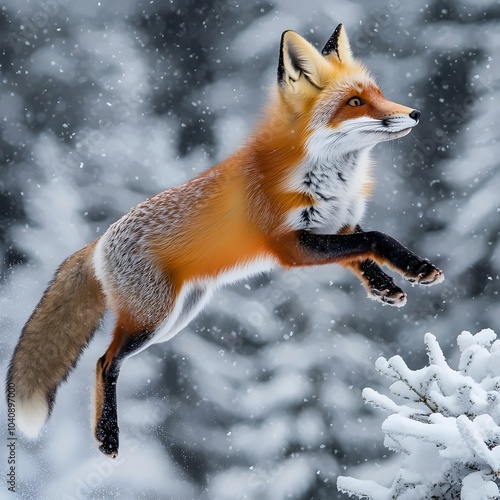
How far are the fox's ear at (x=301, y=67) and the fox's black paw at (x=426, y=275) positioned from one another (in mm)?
749

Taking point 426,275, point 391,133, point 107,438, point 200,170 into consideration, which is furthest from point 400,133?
point 200,170

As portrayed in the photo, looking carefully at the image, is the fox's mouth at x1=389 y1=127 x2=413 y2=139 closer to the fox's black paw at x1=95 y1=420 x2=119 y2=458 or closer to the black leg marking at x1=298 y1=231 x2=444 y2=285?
the black leg marking at x1=298 y1=231 x2=444 y2=285

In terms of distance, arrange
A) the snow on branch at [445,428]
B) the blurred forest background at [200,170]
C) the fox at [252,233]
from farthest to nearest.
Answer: the blurred forest background at [200,170] → the fox at [252,233] → the snow on branch at [445,428]

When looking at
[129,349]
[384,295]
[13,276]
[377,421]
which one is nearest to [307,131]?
[384,295]

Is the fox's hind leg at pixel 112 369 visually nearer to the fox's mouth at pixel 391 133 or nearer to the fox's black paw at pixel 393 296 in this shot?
the fox's black paw at pixel 393 296

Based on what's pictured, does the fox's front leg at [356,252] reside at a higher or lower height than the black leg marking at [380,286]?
higher

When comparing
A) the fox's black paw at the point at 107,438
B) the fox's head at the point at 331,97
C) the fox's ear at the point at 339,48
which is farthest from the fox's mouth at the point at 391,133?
the fox's black paw at the point at 107,438

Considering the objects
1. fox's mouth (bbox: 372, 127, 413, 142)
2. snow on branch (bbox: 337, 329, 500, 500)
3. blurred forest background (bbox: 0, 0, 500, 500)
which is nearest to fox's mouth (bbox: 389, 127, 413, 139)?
fox's mouth (bbox: 372, 127, 413, 142)

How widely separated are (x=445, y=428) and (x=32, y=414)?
1895 millimetres

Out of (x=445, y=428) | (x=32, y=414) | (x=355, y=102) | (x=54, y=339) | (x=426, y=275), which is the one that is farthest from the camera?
(x=54, y=339)

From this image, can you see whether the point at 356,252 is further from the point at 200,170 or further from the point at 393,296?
the point at 200,170

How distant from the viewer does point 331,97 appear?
8.50ft

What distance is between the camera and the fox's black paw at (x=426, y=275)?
7.66 feet

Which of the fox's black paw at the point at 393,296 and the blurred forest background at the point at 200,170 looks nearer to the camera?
the fox's black paw at the point at 393,296
